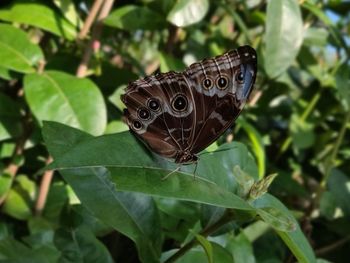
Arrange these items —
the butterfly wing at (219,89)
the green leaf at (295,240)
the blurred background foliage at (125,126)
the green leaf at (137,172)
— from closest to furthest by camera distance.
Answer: the green leaf at (137,172)
the green leaf at (295,240)
the butterfly wing at (219,89)
the blurred background foliage at (125,126)

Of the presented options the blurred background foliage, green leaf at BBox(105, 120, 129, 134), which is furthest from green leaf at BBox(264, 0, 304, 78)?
green leaf at BBox(105, 120, 129, 134)

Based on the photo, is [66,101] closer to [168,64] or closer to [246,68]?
[168,64]

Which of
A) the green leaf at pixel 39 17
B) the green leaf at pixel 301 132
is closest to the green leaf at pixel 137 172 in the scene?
the green leaf at pixel 39 17

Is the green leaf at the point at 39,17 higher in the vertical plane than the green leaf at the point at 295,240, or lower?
higher

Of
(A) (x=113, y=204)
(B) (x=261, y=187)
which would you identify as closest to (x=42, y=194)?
(A) (x=113, y=204)

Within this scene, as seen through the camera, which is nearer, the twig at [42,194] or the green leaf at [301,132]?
the twig at [42,194]

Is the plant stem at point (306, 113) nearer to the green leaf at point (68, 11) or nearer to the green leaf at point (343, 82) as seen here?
the green leaf at point (343, 82)

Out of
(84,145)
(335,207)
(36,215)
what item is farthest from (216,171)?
(335,207)
